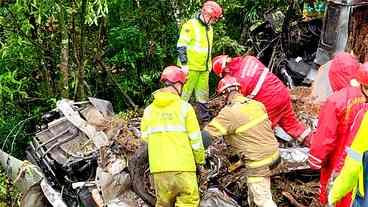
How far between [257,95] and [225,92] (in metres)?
1.00

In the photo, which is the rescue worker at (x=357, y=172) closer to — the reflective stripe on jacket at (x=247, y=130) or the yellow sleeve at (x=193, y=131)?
the reflective stripe on jacket at (x=247, y=130)

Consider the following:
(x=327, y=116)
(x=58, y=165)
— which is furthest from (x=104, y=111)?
(x=327, y=116)

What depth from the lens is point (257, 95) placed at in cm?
650

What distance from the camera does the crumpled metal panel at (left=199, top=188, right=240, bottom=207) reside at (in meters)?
5.72

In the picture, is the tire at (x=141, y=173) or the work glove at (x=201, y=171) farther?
the tire at (x=141, y=173)

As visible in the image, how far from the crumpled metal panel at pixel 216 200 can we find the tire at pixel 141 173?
578 millimetres

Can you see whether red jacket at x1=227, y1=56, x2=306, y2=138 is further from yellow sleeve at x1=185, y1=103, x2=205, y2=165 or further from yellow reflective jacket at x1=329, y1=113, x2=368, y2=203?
yellow reflective jacket at x1=329, y1=113, x2=368, y2=203

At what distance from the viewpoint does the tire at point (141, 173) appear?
20.1 ft

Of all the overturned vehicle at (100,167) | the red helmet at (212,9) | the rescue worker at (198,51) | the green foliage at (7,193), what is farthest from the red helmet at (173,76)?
the green foliage at (7,193)

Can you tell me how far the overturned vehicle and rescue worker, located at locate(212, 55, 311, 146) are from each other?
0.22 meters

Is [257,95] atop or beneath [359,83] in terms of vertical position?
beneath

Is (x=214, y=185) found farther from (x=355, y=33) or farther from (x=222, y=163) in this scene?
(x=355, y=33)

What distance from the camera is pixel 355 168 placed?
167 inches

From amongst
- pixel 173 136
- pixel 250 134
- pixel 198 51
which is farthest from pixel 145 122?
pixel 198 51
